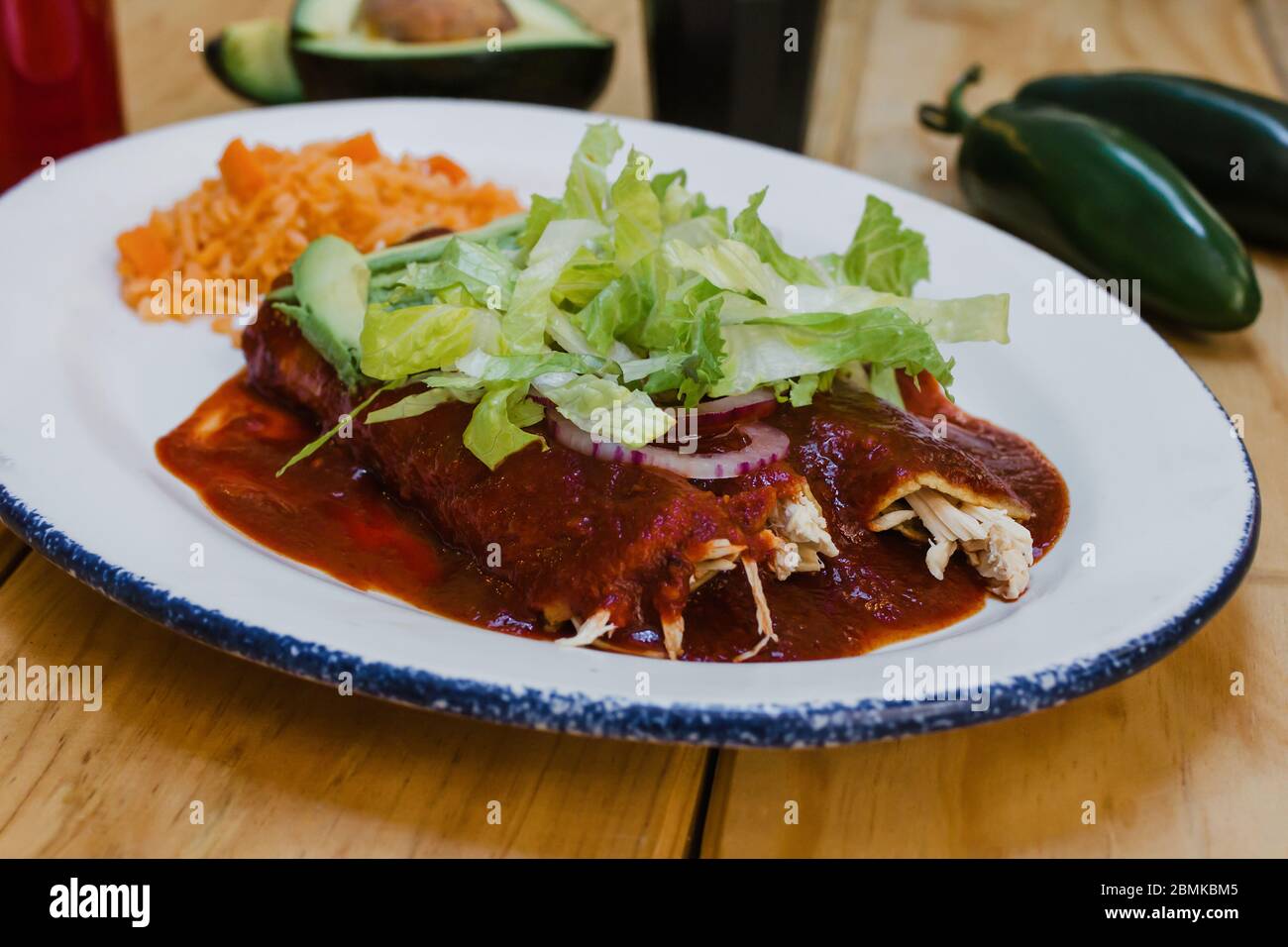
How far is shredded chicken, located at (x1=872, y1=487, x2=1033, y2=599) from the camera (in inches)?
88.7

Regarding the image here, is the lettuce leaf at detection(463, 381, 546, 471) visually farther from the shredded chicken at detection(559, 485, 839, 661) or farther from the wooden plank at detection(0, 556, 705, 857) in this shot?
the wooden plank at detection(0, 556, 705, 857)

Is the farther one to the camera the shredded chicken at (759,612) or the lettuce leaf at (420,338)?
the lettuce leaf at (420,338)

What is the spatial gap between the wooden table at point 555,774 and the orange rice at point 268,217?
1.01 meters

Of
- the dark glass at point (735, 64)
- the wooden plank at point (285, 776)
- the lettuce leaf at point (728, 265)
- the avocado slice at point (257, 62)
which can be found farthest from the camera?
the avocado slice at point (257, 62)

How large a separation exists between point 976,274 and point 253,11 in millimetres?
3337

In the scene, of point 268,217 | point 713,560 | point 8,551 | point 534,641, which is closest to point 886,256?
point 713,560

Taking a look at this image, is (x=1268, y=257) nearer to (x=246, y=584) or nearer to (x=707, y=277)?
(x=707, y=277)

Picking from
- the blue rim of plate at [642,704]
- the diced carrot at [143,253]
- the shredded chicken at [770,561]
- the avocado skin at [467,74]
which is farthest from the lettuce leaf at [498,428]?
the avocado skin at [467,74]

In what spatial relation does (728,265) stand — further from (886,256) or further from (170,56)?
(170,56)

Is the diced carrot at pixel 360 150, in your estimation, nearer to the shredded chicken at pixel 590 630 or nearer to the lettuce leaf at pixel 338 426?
→ the lettuce leaf at pixel 338 426

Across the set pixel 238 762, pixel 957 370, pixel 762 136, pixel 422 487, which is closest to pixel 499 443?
pixel 422 487

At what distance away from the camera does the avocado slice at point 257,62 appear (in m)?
4.19

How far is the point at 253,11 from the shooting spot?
17.0 ft
